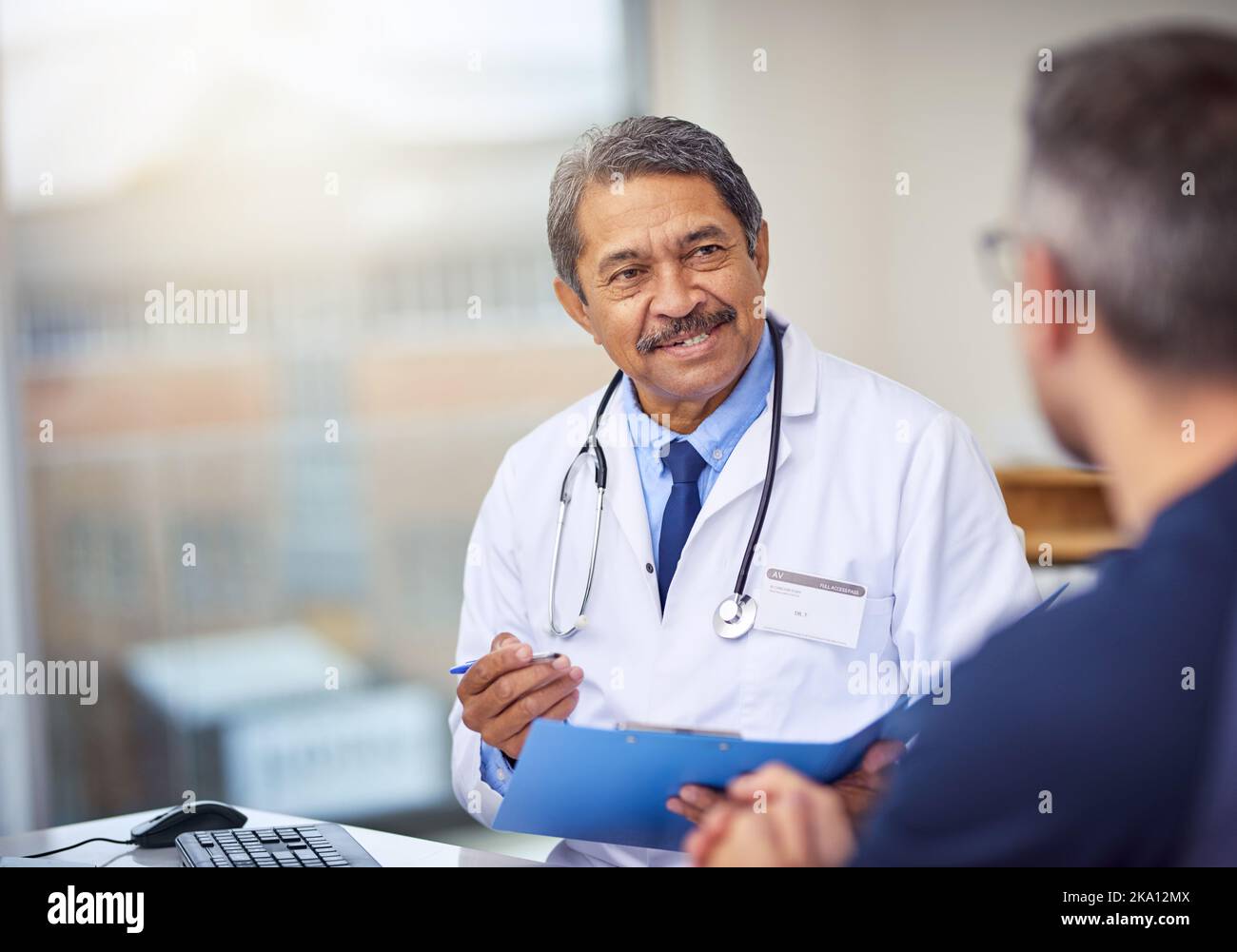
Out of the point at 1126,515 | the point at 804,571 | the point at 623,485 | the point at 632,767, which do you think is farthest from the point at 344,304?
the point at 1126,515

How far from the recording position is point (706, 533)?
144 cm

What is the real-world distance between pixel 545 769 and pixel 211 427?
1.84m

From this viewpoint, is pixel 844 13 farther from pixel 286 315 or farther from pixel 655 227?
pixel 655 227

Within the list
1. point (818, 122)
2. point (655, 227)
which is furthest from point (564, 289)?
point (818, 122)

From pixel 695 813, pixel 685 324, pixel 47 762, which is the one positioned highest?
pixel 685 324

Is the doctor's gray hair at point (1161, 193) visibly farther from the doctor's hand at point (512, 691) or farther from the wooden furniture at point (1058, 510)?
the wooden furniture at point (1058, 510)

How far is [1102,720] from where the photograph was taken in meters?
0.70

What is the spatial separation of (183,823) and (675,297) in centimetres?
83

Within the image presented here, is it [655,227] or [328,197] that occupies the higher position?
[328,197]

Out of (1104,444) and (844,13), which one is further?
(844,13)

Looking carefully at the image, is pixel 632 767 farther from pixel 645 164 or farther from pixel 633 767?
pixel 645 164

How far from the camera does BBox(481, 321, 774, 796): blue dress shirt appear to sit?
1.50 m

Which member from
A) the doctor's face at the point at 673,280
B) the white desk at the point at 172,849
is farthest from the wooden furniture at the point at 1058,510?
the white desk at the point at 172,849

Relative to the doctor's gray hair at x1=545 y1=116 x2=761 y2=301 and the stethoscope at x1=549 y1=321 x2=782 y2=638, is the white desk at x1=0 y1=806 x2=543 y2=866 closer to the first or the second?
the stethoscope at x1=549 y1=321 x2=782 y2=638
